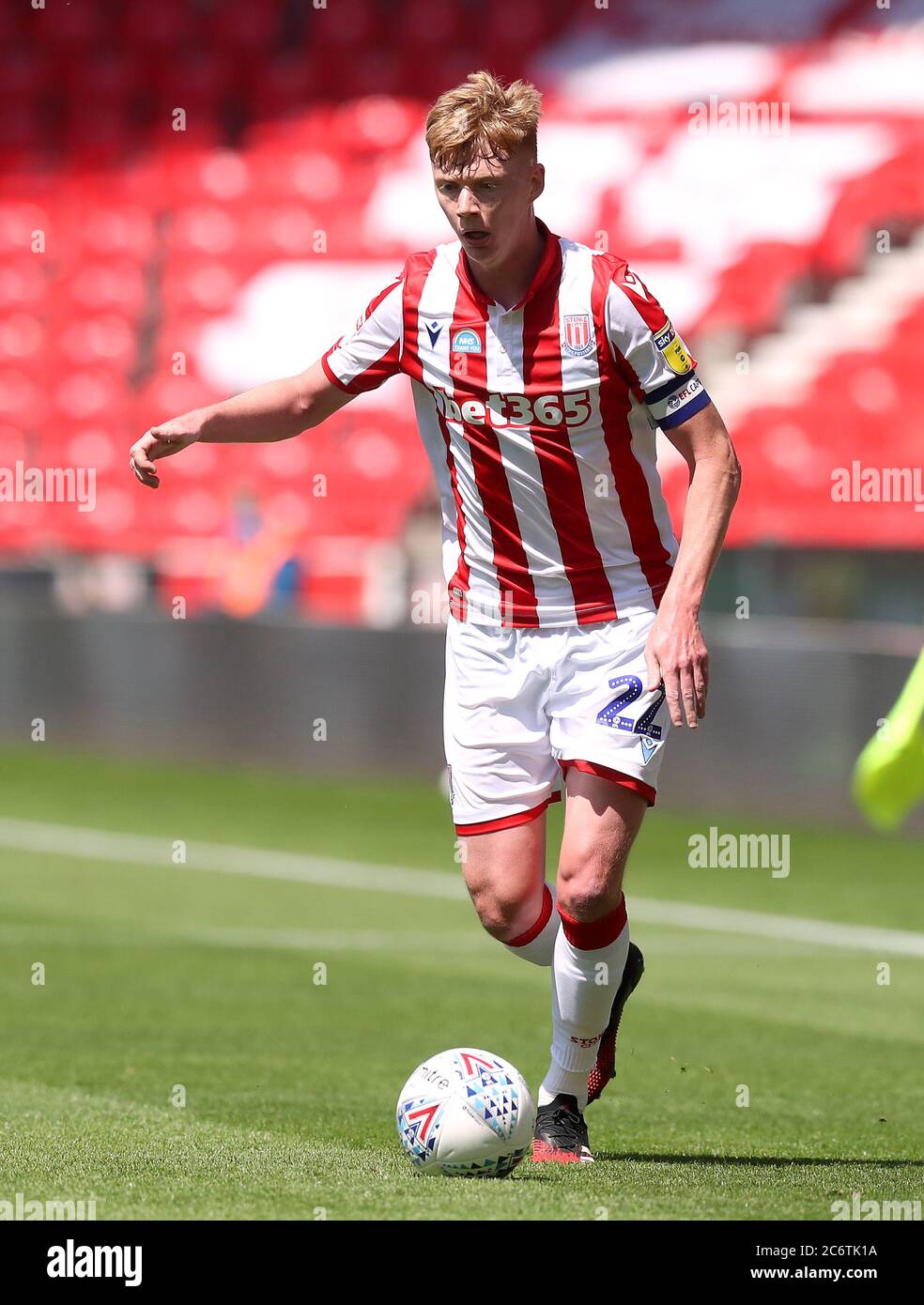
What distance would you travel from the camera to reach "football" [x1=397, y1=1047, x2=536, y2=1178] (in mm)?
4727

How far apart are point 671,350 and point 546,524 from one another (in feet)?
1.79

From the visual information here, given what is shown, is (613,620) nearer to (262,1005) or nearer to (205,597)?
(262,1005)

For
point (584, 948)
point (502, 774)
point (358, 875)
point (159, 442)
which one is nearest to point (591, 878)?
point (584, 948)

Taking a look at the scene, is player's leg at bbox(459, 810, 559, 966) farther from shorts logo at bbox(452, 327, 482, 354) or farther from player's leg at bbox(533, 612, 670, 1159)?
shorts logo at bbox(452, 327, 482, 354)

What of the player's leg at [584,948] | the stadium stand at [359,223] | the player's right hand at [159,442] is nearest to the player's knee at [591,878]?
the player's leg at [584,948]

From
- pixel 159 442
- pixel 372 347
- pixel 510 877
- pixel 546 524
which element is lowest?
pixel 510 877

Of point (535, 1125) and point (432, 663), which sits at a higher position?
point (432, 663)

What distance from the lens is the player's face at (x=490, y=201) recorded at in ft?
15.4

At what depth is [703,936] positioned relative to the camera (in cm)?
946

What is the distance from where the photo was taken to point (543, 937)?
5.34 m

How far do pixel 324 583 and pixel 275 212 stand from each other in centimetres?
629

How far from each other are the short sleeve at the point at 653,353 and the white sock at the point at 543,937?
1288 mm

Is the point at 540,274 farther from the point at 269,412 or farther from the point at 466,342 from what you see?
the point at 269,412
